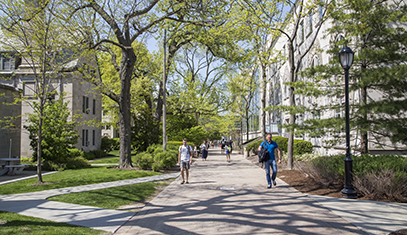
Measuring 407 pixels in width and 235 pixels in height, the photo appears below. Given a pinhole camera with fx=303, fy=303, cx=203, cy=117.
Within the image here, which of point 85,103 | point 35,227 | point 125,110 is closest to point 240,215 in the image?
point 35,227

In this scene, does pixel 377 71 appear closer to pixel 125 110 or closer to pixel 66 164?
pixel 125 110

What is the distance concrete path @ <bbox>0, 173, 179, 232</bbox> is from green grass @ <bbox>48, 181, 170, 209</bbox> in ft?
1.35

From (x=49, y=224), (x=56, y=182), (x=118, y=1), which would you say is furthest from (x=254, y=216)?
(x=118, y=1)

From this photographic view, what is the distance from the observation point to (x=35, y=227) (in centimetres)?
581

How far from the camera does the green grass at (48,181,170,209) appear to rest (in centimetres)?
847

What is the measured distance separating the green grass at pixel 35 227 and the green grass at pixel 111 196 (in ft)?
6.39

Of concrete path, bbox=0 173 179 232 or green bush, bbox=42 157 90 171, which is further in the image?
green bush, bbox=42 157 90 171

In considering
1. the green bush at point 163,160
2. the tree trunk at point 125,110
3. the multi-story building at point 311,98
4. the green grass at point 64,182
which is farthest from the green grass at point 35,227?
the tree trunk at point 125,110

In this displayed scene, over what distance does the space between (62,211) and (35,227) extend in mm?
1578

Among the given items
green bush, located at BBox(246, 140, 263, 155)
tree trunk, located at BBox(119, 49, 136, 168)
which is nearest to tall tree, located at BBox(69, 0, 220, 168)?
tree trunk, located at BBox(119, 49, 136, 168)

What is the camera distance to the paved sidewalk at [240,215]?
229 inches

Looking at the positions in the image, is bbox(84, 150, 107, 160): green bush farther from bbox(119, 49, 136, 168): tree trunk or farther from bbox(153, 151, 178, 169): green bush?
bbox(153, 151, 178, 169): green bush

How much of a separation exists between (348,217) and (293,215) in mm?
1158

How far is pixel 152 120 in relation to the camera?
1122 inches
